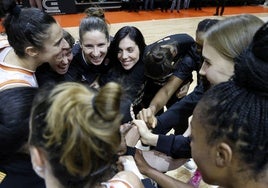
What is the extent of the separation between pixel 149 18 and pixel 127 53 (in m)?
5.34

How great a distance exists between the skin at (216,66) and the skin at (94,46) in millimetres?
778

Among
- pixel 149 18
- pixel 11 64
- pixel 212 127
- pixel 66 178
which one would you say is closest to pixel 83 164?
pixel 66 178

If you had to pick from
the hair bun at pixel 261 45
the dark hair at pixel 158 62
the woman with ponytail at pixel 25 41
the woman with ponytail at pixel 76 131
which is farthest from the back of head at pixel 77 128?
the dark hair at pixel 158 62

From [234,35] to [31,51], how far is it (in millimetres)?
1046

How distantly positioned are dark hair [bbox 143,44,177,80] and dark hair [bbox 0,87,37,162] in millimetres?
849

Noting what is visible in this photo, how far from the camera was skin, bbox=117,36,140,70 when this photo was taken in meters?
1.80

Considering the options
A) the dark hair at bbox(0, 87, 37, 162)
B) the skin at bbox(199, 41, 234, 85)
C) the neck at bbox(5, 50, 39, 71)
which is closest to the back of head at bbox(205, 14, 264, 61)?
the skin at bbox(199, 41, 234, 85)

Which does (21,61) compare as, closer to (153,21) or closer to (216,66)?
(216,66)

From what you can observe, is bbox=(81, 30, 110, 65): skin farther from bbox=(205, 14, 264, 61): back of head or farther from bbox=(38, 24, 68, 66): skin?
bbox=(205, 14, 264, 61): back of head

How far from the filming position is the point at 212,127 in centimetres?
81

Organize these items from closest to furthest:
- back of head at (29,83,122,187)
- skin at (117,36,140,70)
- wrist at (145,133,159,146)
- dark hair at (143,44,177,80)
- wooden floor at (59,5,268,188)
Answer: back of head at (29,83,122,187)
wrist at (145,133,159,146)
dark hair at (143,44,177,80)
skin at (117,36,140,70)
wooden floor at (59,5,268,188)

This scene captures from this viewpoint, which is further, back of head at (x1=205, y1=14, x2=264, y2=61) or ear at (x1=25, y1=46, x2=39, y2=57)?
ear at (x1=25, y1=46, x2=39, y2=57)

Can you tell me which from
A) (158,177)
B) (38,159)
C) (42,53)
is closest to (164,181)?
(158,177)

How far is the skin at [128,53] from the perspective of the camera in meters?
1.80
